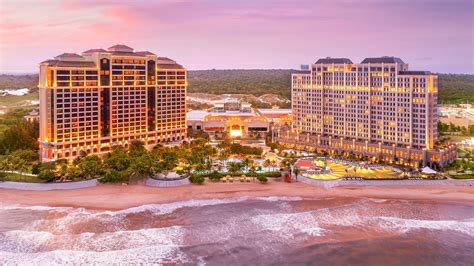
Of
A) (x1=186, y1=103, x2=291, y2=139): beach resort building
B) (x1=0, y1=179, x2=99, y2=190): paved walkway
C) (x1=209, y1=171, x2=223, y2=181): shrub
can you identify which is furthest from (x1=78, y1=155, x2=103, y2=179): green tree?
(x1=186, y1=103, x2=291, y2=139): beach resort building

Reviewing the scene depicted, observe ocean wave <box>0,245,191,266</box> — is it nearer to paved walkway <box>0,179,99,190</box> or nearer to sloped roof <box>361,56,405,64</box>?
paved walkway <box>0,179,99,190</box>

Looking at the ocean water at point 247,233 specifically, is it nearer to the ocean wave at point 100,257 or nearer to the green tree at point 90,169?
the ocean wave at point 100,257

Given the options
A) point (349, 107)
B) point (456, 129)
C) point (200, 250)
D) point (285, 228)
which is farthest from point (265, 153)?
point (456, 129)

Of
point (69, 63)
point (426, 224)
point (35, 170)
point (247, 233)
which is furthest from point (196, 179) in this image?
point (69, 63)

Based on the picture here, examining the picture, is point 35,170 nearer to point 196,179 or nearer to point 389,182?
point 196,179

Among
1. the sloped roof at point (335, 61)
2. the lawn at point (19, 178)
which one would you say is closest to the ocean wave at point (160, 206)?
the lawn at point (19, 178)
